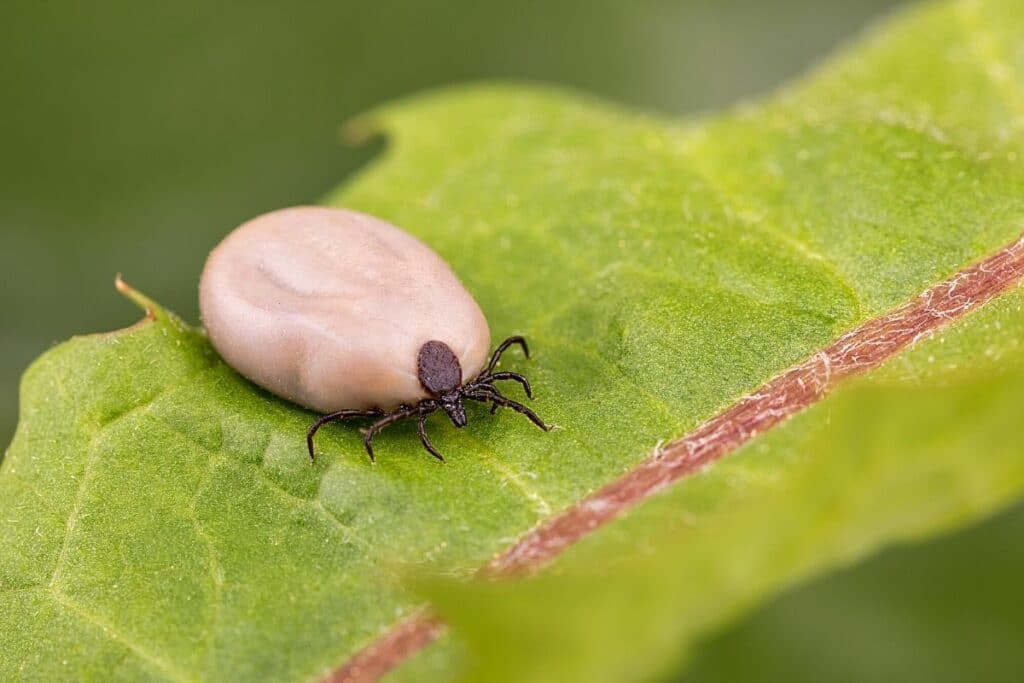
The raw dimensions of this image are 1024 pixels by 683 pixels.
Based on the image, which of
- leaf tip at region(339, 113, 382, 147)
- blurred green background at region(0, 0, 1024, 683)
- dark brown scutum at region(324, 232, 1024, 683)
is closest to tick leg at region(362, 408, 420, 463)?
dark brown scutum at region(324, 232, 1024, 683)

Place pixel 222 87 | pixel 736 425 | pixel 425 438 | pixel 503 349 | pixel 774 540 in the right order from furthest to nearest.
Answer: pixel 222 87, pixel 503 349, pixel 425 438, pixel 736 425, pixel 774 540

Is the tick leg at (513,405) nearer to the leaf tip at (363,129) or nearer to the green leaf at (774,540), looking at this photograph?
the green leaf at (774,540)

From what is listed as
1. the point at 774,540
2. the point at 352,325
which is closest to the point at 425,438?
the point at 352,325

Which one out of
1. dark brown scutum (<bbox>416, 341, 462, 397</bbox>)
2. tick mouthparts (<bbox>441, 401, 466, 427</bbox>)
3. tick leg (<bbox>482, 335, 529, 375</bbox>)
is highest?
tick leg (<bbox>482, 335, 529, 375</bbox>)

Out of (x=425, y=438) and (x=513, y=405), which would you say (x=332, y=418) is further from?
(x=513, y=405)

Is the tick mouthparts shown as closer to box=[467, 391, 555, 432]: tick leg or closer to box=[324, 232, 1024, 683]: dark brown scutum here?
box=[467, 391, 555, 432]: tick leg

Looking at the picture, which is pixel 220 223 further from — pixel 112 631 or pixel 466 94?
pixel 112 631

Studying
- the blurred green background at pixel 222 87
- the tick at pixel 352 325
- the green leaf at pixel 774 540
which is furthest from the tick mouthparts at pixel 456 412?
the blurred green background at pixel 222 87
